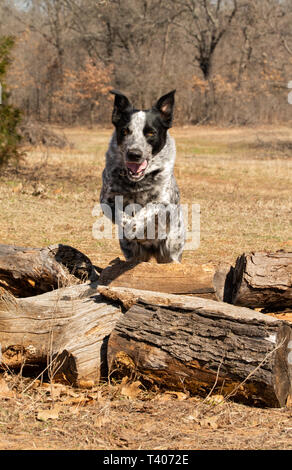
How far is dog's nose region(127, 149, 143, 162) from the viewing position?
5441 millimetres

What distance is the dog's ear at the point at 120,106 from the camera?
18.6 ft

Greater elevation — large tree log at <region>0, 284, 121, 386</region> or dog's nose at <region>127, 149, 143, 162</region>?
dog's nose at <region>127, 149, 143, 162</region>

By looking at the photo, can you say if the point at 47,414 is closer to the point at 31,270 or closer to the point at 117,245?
the point at 31,270

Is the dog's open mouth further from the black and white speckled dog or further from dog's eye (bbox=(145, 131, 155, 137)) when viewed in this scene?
dog's eye (bbox=(145, 131, 155, 137))

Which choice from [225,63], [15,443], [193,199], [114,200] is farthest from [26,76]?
[15,443]

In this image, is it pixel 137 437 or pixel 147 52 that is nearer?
pixel 137 437

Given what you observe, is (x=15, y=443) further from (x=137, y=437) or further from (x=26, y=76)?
(x=26, y=76)

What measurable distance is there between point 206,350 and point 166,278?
51.9 inches

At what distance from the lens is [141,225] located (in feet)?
18.9

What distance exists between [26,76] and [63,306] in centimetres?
3791

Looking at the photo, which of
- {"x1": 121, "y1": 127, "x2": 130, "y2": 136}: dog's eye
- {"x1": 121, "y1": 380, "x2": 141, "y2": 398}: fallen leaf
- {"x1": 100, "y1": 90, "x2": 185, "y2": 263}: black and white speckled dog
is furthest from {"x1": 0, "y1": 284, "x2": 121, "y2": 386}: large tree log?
{"x1": 121, "y1": 127, "x2": 130, "y2": 136}: dog's eye

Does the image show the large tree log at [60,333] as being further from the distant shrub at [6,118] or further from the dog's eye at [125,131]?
the distant shrub at [6,118]

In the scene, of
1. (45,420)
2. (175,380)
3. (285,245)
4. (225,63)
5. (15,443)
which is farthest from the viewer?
(225,63)

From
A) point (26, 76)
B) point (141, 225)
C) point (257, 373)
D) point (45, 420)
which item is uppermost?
point (26, 76)
